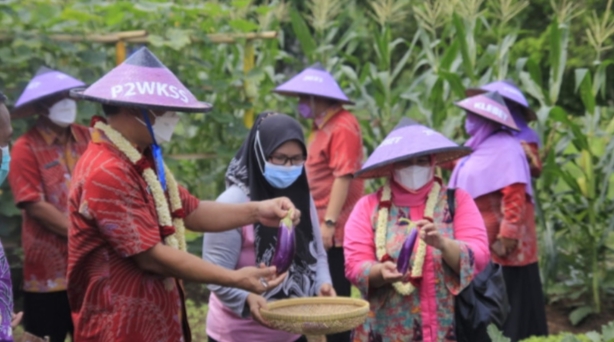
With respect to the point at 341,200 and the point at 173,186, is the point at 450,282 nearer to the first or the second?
the point at 173,186

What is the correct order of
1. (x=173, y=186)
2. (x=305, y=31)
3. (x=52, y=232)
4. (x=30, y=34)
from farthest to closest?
(x=305, y=31)
(x=30, y=34)
(x=52, y=232)
(x=173, y=186)

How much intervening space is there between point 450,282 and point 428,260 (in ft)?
0.45

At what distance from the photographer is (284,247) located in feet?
12.8

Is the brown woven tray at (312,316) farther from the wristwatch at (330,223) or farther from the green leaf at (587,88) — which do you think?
the green leaf at (587,88)

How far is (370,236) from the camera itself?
14.3 feet

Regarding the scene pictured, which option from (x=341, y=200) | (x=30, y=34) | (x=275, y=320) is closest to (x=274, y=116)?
(x=275, y=320)

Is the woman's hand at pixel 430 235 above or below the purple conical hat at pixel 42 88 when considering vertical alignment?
below

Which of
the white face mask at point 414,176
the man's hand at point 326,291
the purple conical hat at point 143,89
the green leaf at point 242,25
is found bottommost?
the man's hand at point 326,291

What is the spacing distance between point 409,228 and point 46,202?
2.13m

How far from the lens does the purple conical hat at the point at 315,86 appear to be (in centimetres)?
676

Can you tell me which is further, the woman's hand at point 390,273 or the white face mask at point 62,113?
the white face mask at point 62,113

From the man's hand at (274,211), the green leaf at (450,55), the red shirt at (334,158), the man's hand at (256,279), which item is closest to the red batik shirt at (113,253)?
the man's hand at (256,279)

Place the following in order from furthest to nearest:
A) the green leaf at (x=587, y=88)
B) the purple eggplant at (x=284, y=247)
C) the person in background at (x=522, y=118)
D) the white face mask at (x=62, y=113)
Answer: the green leaf at (x=587, y=88) → the person in background at (x=522, y=118) → the white face mask at (x=62, y=113) → the purple eggplant at (x=284, y=247)

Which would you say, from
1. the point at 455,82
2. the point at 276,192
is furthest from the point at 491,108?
the point at 276,192
